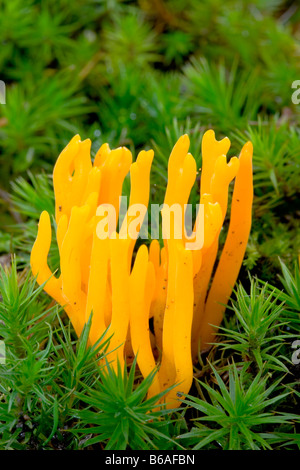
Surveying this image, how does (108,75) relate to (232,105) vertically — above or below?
above

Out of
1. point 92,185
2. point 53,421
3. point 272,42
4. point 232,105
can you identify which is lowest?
point 53,421

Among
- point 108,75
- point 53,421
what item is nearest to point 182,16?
point 108,75

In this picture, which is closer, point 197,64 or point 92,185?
point 92,185

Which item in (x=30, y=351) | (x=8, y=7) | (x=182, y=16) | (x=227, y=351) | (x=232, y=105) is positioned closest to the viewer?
(x=30, y=351)

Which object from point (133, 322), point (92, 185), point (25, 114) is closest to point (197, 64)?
point (25, 114)

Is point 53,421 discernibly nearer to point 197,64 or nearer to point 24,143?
point 24,143

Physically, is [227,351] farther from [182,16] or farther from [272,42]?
[182,16]

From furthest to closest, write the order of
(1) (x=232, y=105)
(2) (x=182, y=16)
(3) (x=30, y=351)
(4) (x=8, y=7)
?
1. (2) (x=182, y=16)
2. (4) (x=8, y=7)
3. (1) (x=232, y=105)
4. (3) (x=30, y=351)
